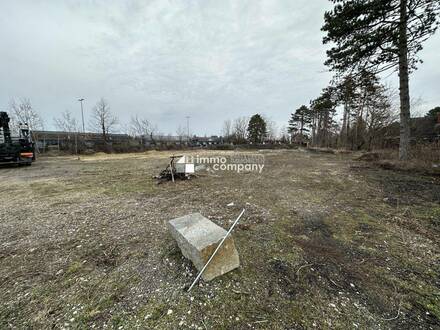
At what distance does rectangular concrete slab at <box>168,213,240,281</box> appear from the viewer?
72.7 inches

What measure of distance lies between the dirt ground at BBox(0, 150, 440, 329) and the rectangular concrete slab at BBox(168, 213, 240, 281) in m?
0.10

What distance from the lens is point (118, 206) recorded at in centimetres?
416

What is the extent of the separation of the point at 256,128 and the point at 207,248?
42971 mm

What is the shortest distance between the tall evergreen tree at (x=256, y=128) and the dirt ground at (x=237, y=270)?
1570 inches

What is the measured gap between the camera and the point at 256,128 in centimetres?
4288

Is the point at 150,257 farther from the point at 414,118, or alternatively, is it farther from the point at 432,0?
the point at 414,118

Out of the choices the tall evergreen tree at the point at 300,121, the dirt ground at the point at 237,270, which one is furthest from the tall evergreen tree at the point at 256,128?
the dirt ground at the point at 237,270

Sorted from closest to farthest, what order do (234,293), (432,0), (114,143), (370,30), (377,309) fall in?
(377,309)
(234,293)
(432,0)
(370,30)
(114,143)

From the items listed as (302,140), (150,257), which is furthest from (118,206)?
(302,140)

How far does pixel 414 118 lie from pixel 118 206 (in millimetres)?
28227

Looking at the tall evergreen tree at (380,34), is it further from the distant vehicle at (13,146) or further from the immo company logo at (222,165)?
the distant vehicle at (13,146)

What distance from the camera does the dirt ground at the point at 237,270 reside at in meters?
1.52

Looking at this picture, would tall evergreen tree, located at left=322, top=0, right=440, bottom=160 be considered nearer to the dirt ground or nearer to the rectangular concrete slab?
the dirt ground

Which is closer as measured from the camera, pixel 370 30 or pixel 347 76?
pixel 370 30
